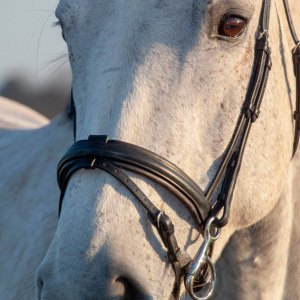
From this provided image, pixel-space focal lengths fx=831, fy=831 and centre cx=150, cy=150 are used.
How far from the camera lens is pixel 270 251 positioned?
11.3ft

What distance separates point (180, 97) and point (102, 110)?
10.6 inches

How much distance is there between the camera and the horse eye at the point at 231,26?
9.45 feet

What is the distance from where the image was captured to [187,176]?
280 cm

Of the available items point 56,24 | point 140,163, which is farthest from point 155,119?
point 56,24

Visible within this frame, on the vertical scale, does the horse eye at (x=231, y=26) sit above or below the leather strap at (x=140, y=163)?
above

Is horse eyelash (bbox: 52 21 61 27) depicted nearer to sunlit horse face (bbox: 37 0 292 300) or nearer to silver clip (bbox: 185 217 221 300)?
sunlit horse face (bbox: 37 0 292 300)

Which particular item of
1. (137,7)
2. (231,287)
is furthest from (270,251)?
(137,7)

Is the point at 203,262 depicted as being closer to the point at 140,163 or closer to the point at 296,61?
the point at 140,163

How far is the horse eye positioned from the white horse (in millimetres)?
17

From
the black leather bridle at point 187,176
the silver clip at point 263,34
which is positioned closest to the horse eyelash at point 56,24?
the black leather bridle at point 187,176

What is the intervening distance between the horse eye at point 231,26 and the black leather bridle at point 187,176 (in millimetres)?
144

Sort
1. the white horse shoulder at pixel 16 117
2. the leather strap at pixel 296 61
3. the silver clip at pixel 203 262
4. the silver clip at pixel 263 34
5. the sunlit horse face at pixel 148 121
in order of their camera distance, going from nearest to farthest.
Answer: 1. the sunlit horse face at pixel 148 121
2. the silver clip at pixel 203 262
3. the silver clip at pixel 263 34
4. the leather strap at pixel 296 61
5. the white horse shoulder at pixel 16 117

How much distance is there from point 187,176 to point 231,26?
551 mm

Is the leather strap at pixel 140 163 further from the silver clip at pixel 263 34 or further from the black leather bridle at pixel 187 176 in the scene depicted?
the silver clip at pixel 263 34
